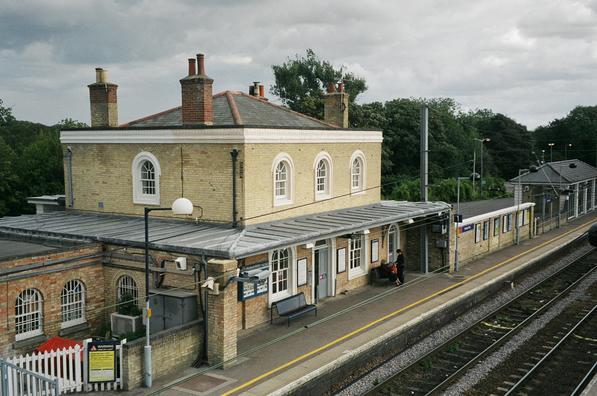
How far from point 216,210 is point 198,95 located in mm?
3690

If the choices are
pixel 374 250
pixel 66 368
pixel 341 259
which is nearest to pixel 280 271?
pixel 341 259

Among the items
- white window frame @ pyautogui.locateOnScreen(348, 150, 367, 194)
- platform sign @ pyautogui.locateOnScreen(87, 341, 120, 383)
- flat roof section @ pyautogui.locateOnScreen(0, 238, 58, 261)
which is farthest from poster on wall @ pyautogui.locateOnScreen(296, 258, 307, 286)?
platform sign @ pyautogui.locateOnScreen(87, 341, 120, 383)

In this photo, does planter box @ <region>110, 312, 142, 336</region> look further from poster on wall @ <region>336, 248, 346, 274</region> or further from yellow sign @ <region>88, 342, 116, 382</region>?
poster on wall @ <region>336, 248, 346, 274</region>

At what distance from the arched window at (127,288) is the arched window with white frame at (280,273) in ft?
13.3

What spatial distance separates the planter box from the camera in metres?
16.1

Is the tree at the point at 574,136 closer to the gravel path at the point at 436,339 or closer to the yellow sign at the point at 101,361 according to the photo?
the gravel path at the point at 436,339

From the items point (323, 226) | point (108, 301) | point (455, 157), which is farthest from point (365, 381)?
point (455, 157)

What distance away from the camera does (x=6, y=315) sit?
14562 mm

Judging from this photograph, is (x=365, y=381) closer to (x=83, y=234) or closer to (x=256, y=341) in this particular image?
(x=256, y=341)

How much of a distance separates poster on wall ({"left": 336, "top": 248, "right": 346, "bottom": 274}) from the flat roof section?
371 inches

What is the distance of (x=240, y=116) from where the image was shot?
20109mm

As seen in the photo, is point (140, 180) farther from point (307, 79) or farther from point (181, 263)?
point (307, 79)

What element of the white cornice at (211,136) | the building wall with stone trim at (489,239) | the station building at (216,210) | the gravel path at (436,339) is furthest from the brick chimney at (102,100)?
the building wall with stone trim at (489,239)

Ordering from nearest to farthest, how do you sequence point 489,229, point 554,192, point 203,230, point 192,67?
point 203,230
point 192,67
point 489,229
point 554,192
